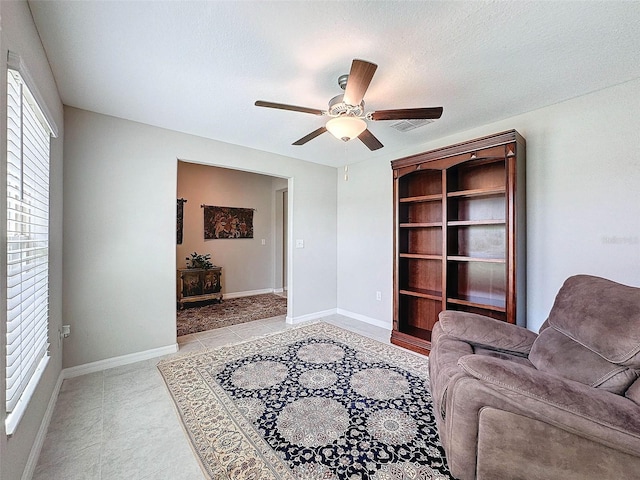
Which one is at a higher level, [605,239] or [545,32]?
[545,32]

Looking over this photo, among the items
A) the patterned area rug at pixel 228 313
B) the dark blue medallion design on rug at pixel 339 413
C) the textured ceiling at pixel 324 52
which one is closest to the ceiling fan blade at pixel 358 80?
the textured ceiling at pixel 324 52

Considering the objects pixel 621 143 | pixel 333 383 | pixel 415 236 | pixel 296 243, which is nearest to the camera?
pixel 621 143

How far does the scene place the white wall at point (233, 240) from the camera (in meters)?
5.23

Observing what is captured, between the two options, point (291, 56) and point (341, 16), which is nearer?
point (341, 16)

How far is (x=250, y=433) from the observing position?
1741mm

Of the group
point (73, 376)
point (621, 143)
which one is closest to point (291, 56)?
point (621, 143)

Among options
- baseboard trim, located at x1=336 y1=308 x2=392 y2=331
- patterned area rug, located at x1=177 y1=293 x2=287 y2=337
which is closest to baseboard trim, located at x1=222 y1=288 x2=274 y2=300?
patterned area rug, located at x1=177 y1=293 x2=287 y2=337

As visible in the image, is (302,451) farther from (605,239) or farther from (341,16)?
(605,239)

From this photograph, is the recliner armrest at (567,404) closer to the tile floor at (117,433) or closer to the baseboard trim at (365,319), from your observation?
the tile floor at (117,433)

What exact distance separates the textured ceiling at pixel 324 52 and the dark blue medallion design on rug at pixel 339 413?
2.36 meters

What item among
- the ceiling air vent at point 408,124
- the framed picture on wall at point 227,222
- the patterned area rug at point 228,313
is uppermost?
the ceiling air vent at point 408,124

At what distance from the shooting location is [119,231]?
2732mm

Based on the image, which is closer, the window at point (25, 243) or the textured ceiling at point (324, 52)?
the window at point (25, 243)

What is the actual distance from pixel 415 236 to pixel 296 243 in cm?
168
